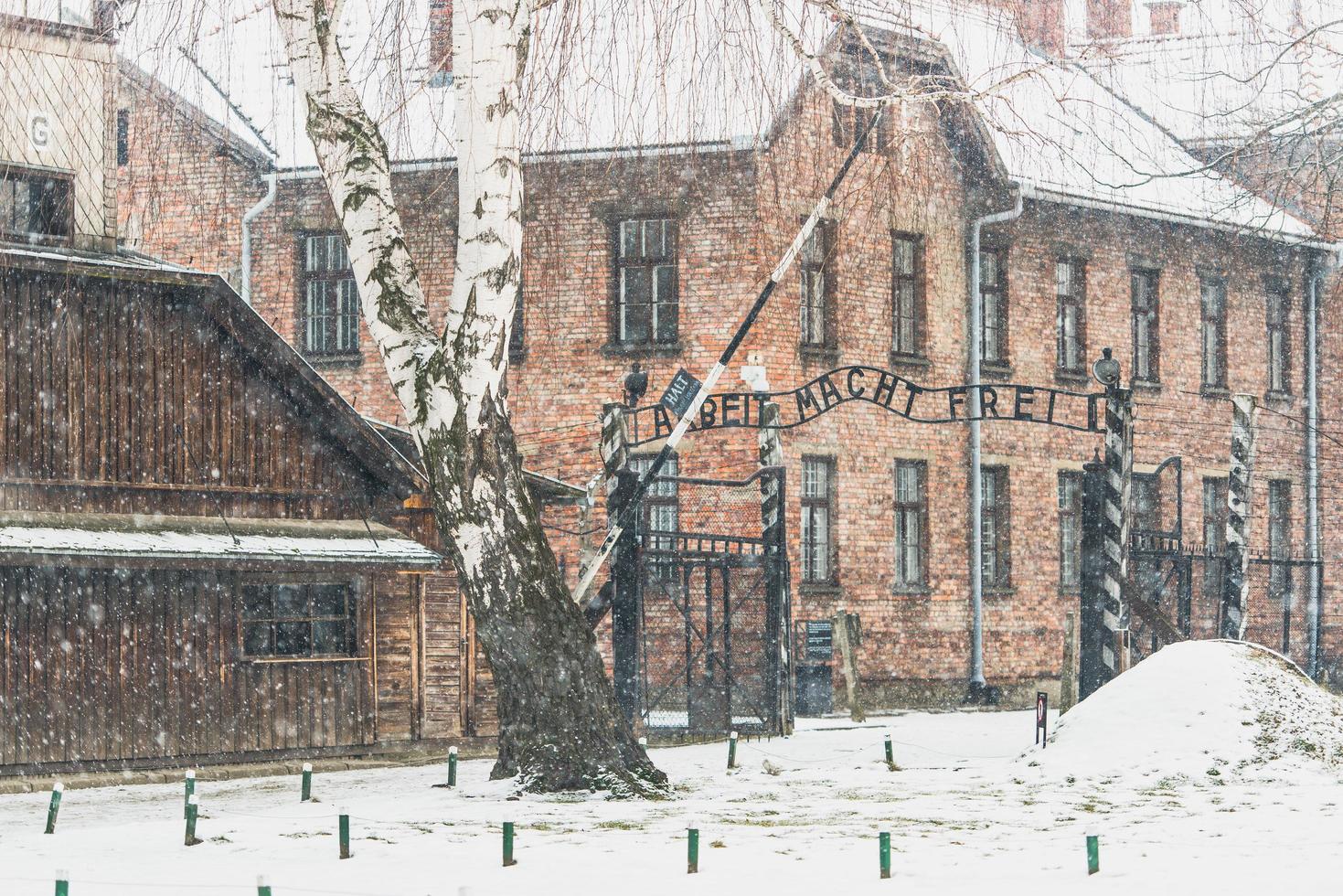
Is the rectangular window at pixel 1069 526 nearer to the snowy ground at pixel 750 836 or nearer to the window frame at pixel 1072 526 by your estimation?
the window frame at pixel 1072 526

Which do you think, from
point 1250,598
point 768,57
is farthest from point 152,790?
point 1250,598

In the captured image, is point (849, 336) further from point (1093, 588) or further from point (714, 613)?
point (1093, 588)

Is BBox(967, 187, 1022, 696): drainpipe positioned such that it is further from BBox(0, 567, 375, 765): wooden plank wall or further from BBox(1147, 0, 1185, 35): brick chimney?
BBox(0, 567, 375, 765): wooden plank wall

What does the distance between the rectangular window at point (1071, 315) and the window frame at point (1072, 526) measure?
1747 millimetres

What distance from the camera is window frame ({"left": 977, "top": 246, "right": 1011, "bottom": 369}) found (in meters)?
31.3

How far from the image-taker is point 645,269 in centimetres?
2855

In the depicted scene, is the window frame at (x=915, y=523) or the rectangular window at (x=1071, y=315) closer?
the window frame at (x=915, y=523)

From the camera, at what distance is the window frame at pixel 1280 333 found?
3591 cm

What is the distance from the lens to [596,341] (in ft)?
93.0

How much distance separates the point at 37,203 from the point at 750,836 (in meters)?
11.8

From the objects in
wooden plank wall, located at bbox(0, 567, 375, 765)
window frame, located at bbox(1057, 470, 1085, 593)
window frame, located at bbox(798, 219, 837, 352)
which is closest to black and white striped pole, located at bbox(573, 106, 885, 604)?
wooden plank wall, located at bbox(0, 567, 375, 765)

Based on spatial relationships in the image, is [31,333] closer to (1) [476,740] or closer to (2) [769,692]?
(1) [476,740]

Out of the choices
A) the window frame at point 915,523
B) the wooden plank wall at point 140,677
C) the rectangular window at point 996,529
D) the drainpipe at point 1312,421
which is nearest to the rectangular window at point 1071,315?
the rectangular window at point 996,529

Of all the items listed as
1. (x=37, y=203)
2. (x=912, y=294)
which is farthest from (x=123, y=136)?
(x=912, y=294)
